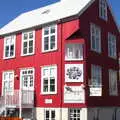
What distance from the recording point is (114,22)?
3481 centimetres

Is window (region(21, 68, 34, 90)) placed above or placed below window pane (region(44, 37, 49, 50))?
below

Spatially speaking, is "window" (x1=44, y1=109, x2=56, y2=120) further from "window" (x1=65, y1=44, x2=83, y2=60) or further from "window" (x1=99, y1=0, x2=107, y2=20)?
"window" (x1=99, y1=0, x2=107, y2=20)

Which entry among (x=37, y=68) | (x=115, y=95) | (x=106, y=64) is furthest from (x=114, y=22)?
(x=37, y=68)

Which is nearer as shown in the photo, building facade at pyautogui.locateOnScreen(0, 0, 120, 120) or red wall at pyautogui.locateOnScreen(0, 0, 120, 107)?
building facade at pyautogui.locateOnScreen(0, 0, 120, 120)

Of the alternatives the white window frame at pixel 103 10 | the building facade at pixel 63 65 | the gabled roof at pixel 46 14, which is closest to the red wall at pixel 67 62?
the building facade at pixel 63 65

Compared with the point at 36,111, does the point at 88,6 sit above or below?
above

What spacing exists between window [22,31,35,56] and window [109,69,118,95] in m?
7.84

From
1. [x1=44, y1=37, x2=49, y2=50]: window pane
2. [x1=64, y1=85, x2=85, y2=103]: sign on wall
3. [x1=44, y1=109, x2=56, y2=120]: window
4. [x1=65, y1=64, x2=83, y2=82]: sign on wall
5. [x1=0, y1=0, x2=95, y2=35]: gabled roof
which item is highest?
[x1=0, y1=0, x2=95, y2=35]: gabled roof

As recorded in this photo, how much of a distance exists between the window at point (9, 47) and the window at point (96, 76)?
817 cm

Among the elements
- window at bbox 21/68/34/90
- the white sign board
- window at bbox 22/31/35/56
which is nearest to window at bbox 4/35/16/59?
window at bbox 22/31/35/56

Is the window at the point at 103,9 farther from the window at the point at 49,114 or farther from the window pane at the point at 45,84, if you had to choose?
the window at the point at 49,114

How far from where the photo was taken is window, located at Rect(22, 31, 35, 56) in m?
31.7

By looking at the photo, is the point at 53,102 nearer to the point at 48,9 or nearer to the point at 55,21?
the point at 55,21

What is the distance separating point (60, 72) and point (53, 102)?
2601mm
